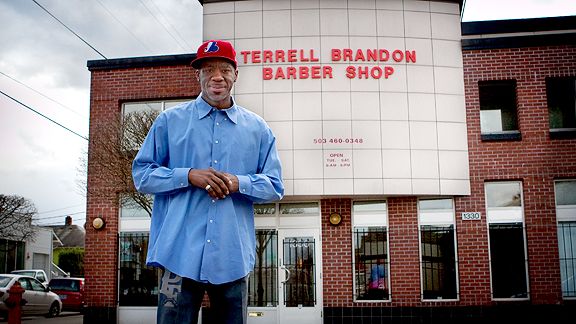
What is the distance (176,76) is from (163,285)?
13.3m

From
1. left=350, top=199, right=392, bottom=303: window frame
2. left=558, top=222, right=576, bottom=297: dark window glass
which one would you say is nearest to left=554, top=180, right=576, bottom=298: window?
left=558, top=222, right=576, bottom=297: dark window glass

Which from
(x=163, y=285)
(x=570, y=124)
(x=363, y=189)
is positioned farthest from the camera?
(x=570, y=124)

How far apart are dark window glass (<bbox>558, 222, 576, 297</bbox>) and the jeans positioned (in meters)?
13.6

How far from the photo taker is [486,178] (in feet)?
47.6

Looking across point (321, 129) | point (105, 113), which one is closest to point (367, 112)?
point (321, 129)

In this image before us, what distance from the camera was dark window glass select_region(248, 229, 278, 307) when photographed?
1470 centimetres

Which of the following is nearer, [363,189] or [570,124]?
[363,189]

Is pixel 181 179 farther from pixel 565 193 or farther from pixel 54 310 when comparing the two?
pixel 54 310

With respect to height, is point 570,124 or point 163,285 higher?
point 570,124

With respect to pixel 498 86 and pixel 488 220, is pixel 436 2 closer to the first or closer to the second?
pixel 498 86

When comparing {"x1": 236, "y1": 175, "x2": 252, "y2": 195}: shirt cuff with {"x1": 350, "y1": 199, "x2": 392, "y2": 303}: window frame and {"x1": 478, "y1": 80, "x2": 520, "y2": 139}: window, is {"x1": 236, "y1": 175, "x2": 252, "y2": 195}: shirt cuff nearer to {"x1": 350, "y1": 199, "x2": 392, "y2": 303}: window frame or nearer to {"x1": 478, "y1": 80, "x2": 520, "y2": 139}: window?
{"x1": 350, "y1": 199, "x2": 392, "y2": 303}: window frame

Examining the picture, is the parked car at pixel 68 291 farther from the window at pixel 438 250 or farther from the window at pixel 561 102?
the window at pixel 561 102

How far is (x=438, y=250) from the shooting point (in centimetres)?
1445

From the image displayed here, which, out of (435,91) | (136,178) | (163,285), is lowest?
(163,285)
